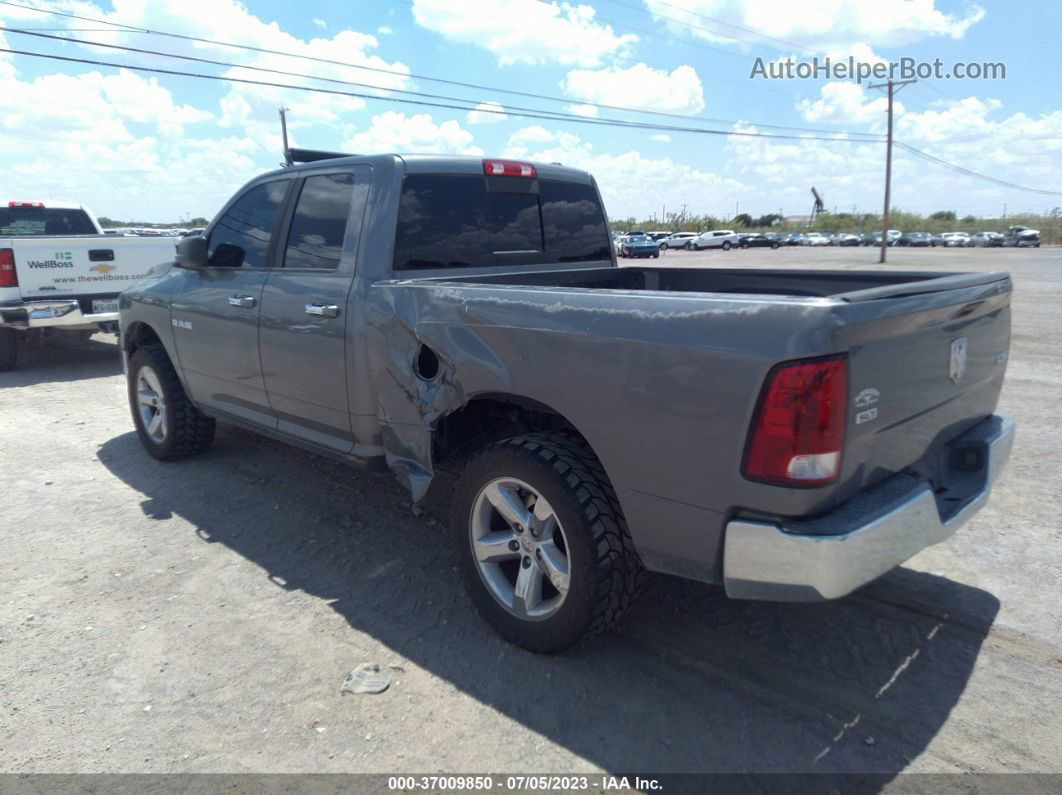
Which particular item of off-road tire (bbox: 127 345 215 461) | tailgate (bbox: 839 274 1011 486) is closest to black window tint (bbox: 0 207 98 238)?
off-road tire (bbox: 127 345 215 461)

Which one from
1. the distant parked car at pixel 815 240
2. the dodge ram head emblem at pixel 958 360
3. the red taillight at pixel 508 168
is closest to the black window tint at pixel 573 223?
the red taillight at pixel 508 168

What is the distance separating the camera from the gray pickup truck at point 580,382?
2.34 meters

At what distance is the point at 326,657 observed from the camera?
10.4 feet

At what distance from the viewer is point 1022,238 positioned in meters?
67.0

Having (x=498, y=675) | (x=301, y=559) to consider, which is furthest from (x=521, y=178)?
(x=498, y=675)

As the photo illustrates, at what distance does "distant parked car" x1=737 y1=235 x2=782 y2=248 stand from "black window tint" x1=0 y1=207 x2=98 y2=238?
57.0 metres

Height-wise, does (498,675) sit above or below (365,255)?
below

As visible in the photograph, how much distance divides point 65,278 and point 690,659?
866cm

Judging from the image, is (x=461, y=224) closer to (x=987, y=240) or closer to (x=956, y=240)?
(x=987, y=240)

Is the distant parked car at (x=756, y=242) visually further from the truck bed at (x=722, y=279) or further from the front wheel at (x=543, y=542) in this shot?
the front wheel at (x=543, y=542)

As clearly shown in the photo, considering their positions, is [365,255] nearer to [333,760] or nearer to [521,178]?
[521,178]

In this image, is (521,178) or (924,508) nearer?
(924,508)

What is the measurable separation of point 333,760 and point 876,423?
6.92ft

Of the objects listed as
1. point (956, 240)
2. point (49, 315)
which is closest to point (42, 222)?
point (49, 315)
